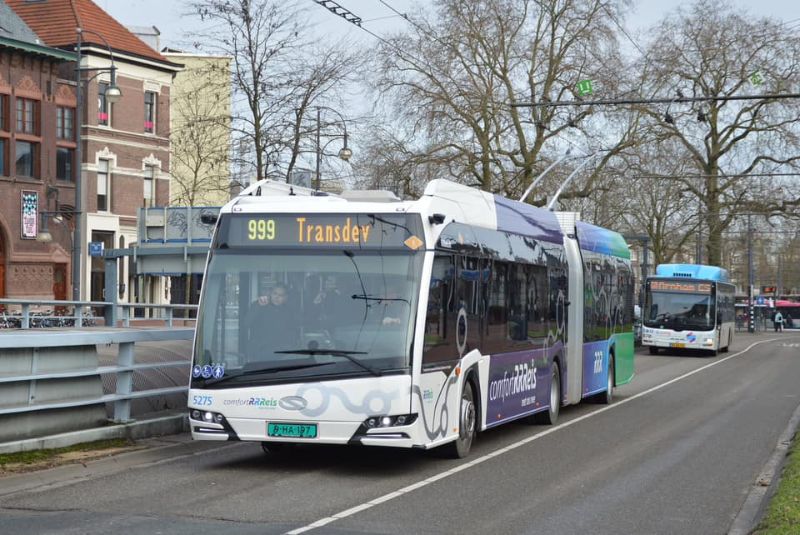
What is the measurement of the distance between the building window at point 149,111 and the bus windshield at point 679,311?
80.7ft

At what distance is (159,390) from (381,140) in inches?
1109

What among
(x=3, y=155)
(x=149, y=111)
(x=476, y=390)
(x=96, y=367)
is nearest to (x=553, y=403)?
(x=476, y=390)

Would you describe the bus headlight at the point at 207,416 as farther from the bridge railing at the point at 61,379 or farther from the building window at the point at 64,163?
the building window at the point at 64,163

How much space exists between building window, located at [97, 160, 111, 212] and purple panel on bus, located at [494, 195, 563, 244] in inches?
1523

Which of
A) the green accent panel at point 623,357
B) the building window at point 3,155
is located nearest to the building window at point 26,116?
the building window at point 3,155

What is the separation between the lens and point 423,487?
11.2 meters

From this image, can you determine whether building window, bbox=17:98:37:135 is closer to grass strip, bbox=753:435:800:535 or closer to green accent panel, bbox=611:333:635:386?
green accent panel, bbox=611:333:635:386

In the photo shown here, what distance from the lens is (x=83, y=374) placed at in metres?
13.1

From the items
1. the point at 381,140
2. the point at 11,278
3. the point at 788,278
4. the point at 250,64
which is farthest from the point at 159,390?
the point at 788,278

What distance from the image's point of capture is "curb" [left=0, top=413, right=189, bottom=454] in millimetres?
12062

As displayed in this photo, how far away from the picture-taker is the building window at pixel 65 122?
51.8 m

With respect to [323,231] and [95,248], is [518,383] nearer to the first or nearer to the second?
[323,231]

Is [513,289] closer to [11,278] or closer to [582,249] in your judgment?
[582,249]

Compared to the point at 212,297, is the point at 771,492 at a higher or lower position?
lower
